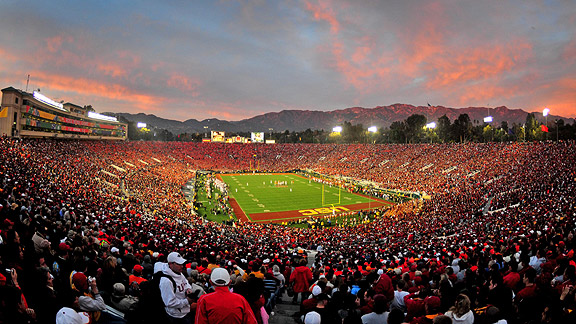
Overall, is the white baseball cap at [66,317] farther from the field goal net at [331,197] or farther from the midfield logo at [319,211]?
the field goal net at [331,197]

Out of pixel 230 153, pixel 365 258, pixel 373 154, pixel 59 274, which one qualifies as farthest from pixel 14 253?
pixel 230 153

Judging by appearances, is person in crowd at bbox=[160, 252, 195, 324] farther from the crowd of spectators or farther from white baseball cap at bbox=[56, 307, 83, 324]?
white baseball cap at bbox=[56, 307, 83, 324]

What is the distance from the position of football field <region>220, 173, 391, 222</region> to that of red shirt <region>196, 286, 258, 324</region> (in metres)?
33.2

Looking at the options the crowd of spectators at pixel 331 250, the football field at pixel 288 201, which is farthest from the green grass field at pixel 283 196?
the crowd of spectators at pixel 331 250

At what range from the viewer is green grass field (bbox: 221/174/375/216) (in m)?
42.9

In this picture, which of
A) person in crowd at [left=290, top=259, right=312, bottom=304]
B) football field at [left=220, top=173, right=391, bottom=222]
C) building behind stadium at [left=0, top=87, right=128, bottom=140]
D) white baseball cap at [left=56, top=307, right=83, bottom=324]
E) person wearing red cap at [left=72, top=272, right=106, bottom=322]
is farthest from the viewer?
building behind stadium at [left=0, top=87, right=128, bottom=140]

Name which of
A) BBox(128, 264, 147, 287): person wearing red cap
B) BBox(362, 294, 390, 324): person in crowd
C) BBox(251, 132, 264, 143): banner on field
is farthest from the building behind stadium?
BBox(251, 132, 264, 143): banner on field

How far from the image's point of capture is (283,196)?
49.9 meters

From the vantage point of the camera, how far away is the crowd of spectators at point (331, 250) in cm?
453

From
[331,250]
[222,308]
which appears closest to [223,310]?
[222,308]

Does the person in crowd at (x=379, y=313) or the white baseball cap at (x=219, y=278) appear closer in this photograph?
the white baseball cap at (x=219, y=278)

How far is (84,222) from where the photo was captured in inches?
531

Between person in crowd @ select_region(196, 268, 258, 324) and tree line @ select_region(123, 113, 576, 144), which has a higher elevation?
tree line @ select_region(123, 113, 576, 144)

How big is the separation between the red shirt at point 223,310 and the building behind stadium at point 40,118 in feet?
162
